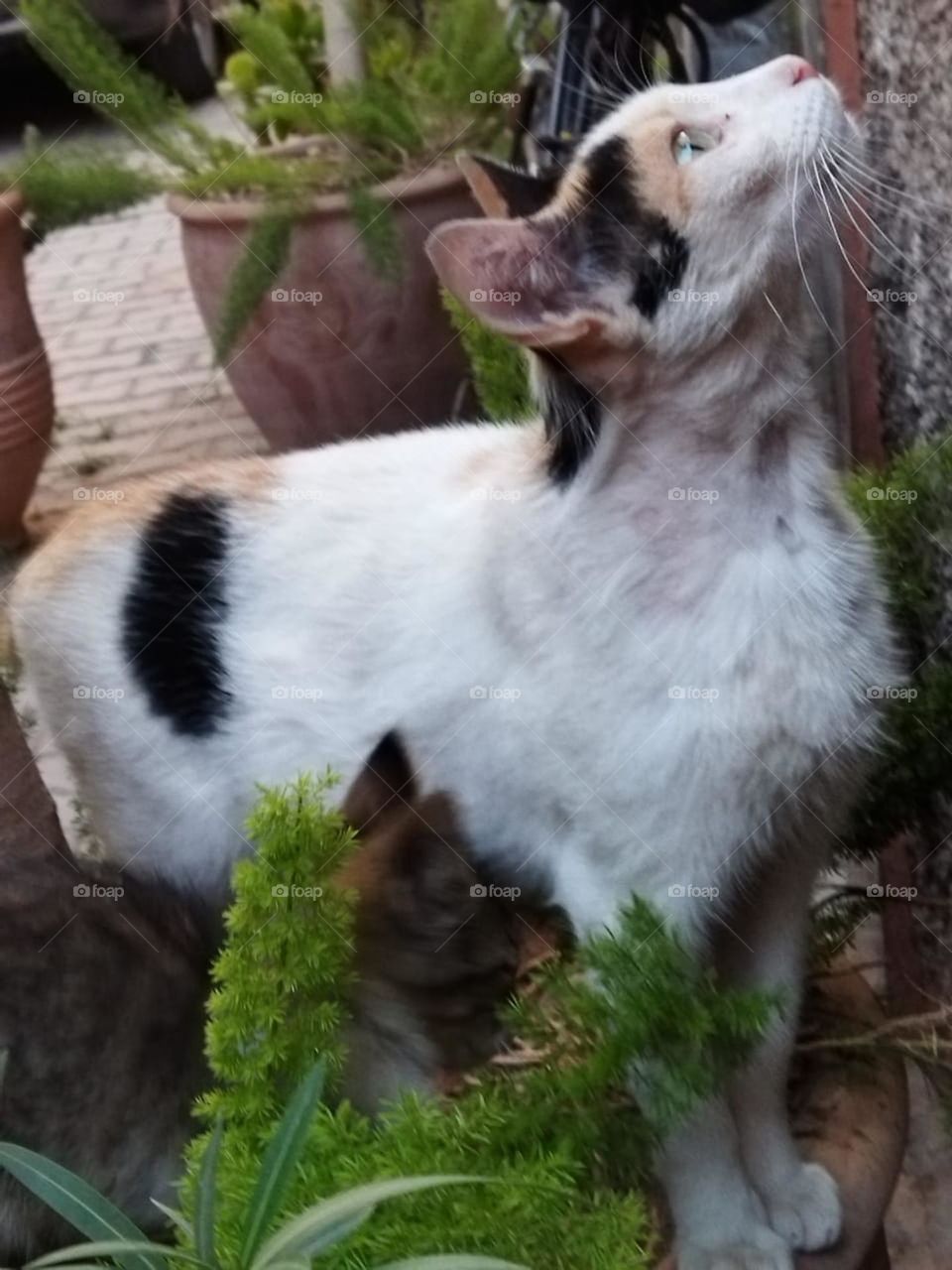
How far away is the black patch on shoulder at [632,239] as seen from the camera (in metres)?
0.86

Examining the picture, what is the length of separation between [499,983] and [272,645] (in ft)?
1.11

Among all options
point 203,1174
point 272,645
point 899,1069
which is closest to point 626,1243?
point 203,1174
